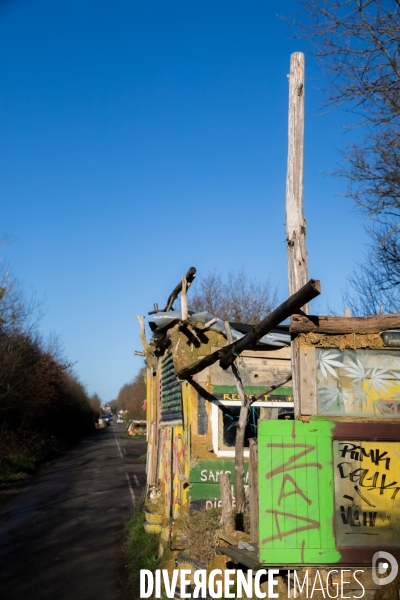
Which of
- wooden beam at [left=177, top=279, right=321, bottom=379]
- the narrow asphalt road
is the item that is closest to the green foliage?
the narrow asphalt road

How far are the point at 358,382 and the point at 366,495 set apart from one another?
0.97 m

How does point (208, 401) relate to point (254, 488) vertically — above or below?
above

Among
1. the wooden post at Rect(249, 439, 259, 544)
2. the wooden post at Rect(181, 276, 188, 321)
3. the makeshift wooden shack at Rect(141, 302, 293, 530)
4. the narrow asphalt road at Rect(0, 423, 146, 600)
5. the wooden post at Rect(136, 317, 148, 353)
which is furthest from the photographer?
the wooden post at Rect(136, 317, 148, 353)

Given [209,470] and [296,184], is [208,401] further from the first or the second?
[296,184]

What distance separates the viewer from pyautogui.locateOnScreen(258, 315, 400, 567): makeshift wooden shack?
17.1 feet

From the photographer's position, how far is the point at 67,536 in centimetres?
1253

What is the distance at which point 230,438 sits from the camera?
30.3 ft

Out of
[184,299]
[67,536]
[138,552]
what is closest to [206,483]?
[138,552]

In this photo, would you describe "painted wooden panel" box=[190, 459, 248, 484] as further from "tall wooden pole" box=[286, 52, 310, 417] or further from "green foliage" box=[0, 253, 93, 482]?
"green foliage" box=[0, 253, 93, 482]

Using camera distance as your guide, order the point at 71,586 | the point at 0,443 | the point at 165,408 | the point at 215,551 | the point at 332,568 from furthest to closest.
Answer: the point at 0,443 < the point at 165,408 < the point at 71,586 < the point at 215,551 < the point at 332,568

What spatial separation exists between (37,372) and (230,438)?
26.0m

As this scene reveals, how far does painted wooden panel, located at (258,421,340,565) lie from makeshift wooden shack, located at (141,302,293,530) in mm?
3448

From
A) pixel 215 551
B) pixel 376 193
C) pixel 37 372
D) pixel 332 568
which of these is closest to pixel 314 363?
pixel 332 568

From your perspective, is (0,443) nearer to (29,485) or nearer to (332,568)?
(29,485)
